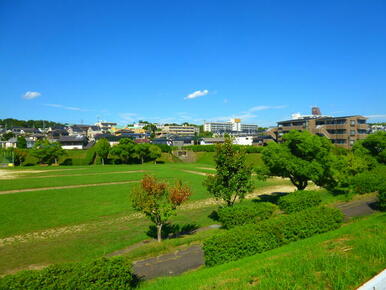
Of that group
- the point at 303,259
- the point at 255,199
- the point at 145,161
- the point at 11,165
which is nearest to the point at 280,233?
the point at 303,259

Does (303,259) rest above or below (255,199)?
above

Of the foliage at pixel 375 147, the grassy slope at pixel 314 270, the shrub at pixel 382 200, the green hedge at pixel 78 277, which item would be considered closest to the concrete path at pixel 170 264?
the grassy slope at pixel 314 270

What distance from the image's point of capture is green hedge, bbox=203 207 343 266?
1214 centimetres

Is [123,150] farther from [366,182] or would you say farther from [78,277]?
[78,277]

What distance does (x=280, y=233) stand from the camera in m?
13.5

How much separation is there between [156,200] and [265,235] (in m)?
7.40

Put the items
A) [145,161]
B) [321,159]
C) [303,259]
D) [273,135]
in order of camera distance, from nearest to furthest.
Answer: [303,259]
[321,159]
[145,161]
[273,135]

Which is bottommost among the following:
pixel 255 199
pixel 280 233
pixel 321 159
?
pixel 255 199

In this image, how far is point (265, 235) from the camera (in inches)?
511

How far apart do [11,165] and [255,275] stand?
3240 inches

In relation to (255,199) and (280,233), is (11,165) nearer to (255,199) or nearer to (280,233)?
(255,199)

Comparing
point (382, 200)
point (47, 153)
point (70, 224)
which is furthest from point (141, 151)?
point (382, 200)

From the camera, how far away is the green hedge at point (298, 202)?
21.4m

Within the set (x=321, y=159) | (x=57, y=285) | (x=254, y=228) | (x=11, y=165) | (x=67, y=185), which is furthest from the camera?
(x=11, y=165)
